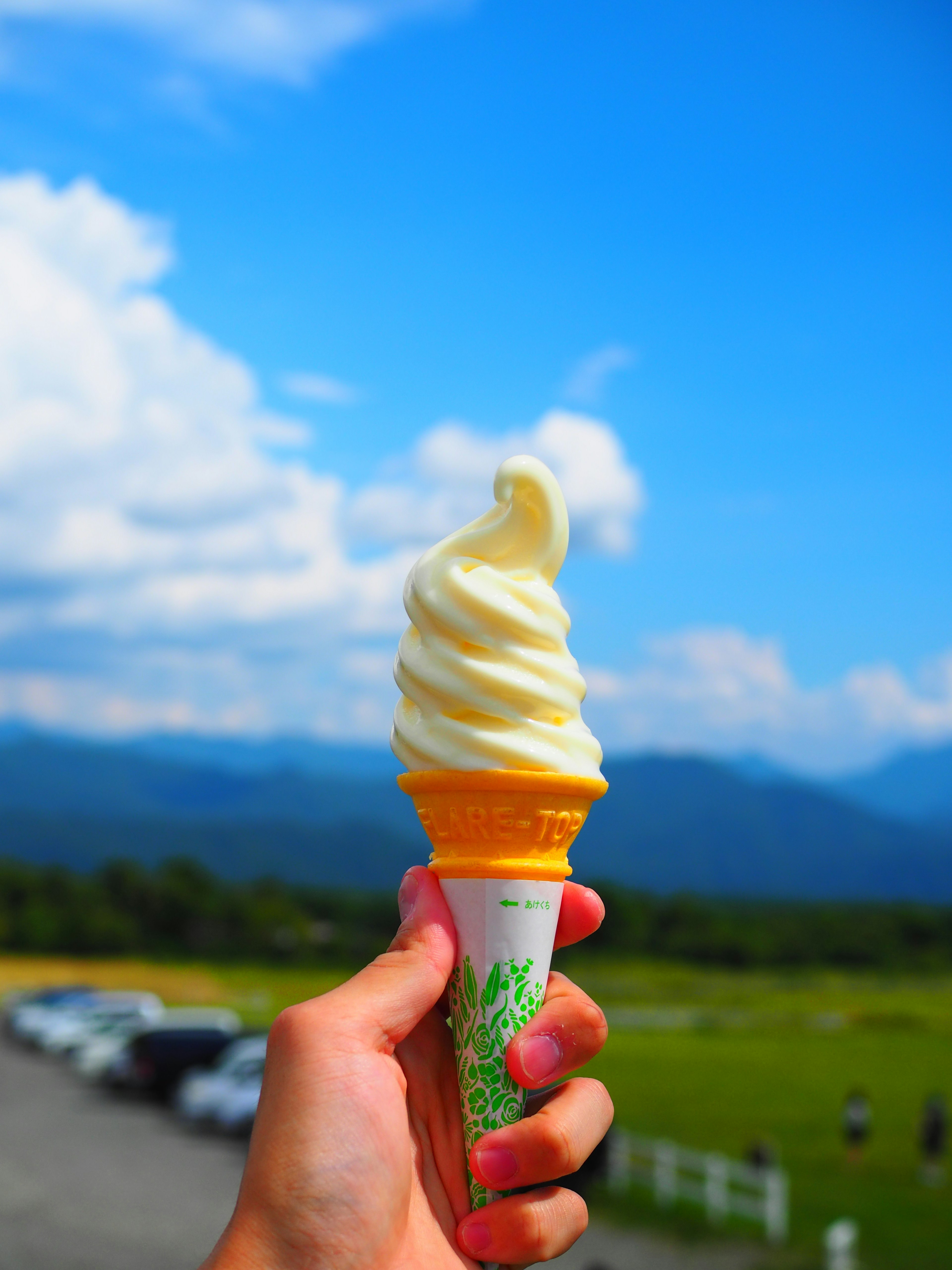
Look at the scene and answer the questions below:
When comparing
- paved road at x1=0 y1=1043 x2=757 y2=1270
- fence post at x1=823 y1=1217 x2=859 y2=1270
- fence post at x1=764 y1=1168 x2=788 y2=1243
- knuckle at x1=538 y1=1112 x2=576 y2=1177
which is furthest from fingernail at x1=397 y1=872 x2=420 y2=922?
fence post at x1=764 y1=1168 x2=788 y2=1243

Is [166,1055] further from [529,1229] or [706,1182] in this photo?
[529,1229]

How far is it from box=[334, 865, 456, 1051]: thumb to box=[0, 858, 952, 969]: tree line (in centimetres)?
6984

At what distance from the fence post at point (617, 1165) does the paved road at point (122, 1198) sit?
2.47m

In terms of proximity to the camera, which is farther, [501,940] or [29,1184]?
[29,1184]

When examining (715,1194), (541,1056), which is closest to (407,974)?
(541,1056)

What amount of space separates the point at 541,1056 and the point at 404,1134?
0.54 metres

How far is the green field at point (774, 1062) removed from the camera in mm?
21391

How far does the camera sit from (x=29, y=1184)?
23.0 meters

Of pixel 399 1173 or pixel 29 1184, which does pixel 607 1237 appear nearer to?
pixel 29 1184

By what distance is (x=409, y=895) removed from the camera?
4.08 meters

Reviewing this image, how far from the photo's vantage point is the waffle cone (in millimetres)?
4008

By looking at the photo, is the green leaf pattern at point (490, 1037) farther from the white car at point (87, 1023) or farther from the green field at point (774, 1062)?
the white car at point (87, 1023)

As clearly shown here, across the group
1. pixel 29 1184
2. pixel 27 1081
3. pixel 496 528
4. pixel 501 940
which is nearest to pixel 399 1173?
pixel 501 940

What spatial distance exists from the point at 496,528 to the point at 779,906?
139 meters
